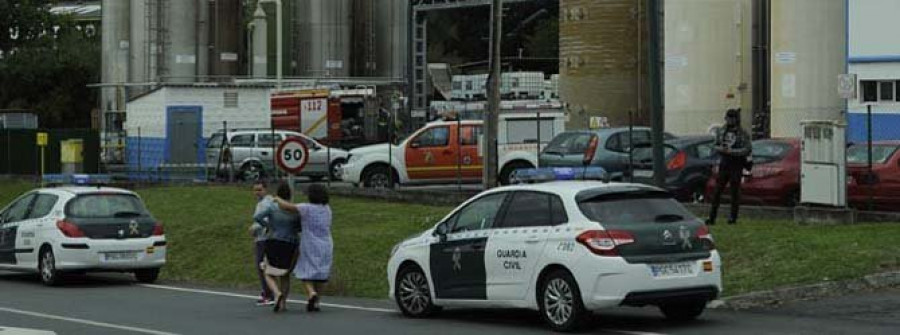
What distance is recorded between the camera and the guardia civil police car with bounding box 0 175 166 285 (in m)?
22.3

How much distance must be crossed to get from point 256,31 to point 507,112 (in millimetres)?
29534

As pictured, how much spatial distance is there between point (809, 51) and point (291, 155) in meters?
23.3

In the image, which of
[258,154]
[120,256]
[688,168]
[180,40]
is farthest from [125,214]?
[180,40]

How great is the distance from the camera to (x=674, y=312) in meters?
14.8

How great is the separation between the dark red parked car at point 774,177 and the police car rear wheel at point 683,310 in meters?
9.34

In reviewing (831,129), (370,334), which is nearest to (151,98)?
(831,129)

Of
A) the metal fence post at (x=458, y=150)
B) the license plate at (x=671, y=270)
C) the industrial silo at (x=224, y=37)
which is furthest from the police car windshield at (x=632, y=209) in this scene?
the industrial silo at (x=224, y=37)

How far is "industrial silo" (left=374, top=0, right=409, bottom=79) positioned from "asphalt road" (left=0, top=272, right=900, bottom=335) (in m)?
47.7

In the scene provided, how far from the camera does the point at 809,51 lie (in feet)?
134

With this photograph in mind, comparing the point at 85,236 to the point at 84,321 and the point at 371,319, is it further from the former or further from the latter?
the point at 371,319

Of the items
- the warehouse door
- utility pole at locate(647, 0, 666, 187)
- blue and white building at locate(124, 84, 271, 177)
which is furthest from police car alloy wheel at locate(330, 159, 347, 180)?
utility pole at locate(647, 0, 666, 187)

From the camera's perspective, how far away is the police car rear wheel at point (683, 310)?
1455cm

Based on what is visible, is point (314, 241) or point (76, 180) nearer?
point (314, 241)

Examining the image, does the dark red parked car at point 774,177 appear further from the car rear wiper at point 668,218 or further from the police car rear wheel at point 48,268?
the police car rear wheel at point 48,268
